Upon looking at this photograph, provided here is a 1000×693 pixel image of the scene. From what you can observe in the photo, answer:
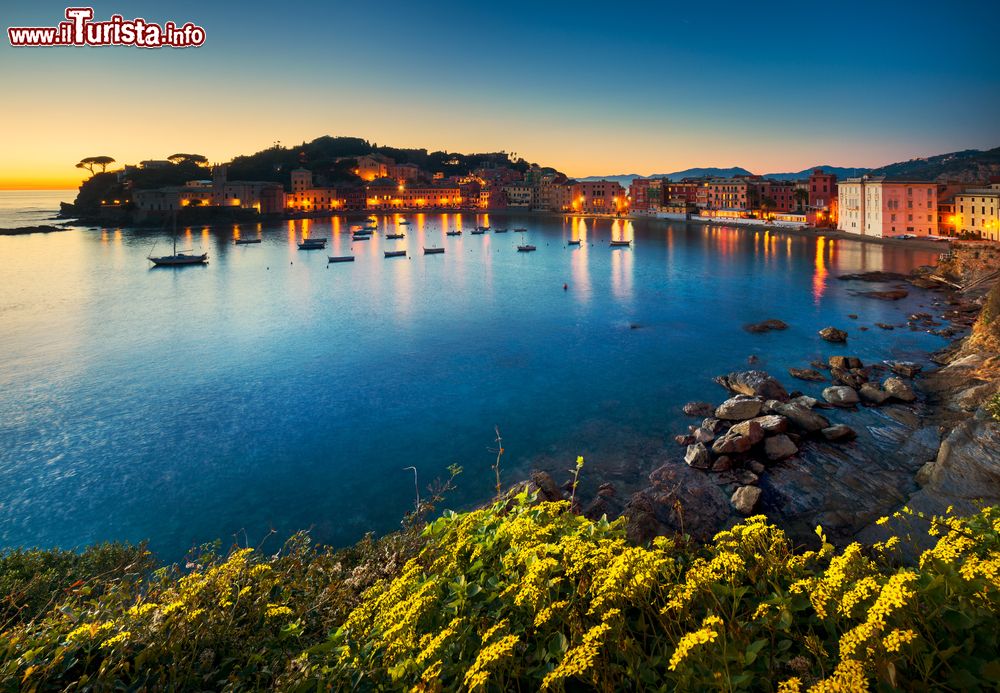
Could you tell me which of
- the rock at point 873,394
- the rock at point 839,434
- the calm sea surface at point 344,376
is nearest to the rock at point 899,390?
the rock at point 873,394

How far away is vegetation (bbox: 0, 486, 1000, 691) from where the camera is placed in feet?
6.01

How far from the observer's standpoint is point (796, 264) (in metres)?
36.7

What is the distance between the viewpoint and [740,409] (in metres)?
11.1

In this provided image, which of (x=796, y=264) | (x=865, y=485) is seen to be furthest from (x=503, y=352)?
(x=796, y=264)

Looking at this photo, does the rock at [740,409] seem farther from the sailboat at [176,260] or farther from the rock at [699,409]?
the sailboat at [176,260]

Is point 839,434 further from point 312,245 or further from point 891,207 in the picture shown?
point 312,245

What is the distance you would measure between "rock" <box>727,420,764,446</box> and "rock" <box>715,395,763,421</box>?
944 millimetres

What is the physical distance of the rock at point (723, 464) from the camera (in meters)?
9.23

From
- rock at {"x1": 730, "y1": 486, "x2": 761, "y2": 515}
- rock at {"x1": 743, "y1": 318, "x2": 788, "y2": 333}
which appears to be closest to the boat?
rock at {"x1": 743, "y1": 318, "x2": 788, "y2": 333}

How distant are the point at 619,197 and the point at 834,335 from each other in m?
79.1

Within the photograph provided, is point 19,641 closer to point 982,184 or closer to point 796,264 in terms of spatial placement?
point 796,264

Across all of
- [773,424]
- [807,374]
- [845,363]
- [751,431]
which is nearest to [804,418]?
[773,424]

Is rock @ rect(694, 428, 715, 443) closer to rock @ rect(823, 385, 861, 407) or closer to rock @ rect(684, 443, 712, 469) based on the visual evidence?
rock @ rect(684, 443, 712, 469)

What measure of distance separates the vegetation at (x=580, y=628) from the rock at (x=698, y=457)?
700 cm
